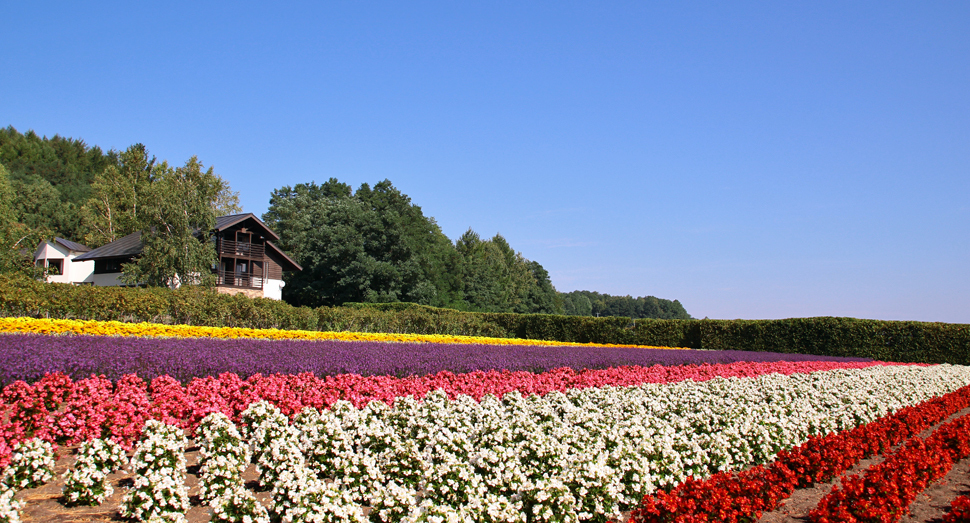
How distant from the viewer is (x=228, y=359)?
8.48 meters

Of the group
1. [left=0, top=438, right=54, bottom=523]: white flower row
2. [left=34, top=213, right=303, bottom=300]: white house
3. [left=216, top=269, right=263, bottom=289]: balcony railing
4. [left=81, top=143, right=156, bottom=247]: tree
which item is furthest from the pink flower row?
[left=81, top=143, right=156, bottom=247]: tree

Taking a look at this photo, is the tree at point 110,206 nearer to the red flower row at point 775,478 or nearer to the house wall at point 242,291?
the house wall at point 242,291

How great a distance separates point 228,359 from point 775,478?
725 centimetres

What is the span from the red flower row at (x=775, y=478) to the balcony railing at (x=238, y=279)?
3839cm

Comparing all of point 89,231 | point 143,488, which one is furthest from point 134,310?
point 89,231

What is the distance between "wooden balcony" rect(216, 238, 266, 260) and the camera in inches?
1539

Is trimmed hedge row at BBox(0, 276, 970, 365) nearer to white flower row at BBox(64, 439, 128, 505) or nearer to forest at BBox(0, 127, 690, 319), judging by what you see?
forest at BBox(0, 127, 690, 319)

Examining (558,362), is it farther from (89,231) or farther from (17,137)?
(17,137)

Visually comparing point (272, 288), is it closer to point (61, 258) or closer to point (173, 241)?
point (173, 241)

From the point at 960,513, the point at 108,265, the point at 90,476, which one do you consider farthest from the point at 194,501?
the point at 108,265

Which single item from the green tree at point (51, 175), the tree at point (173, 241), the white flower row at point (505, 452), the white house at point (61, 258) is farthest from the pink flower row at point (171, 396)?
the green tree at point (51, 175)

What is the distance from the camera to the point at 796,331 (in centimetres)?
2420

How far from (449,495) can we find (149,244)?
32.4 m

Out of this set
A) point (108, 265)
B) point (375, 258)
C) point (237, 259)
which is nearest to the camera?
point (108, 265)
